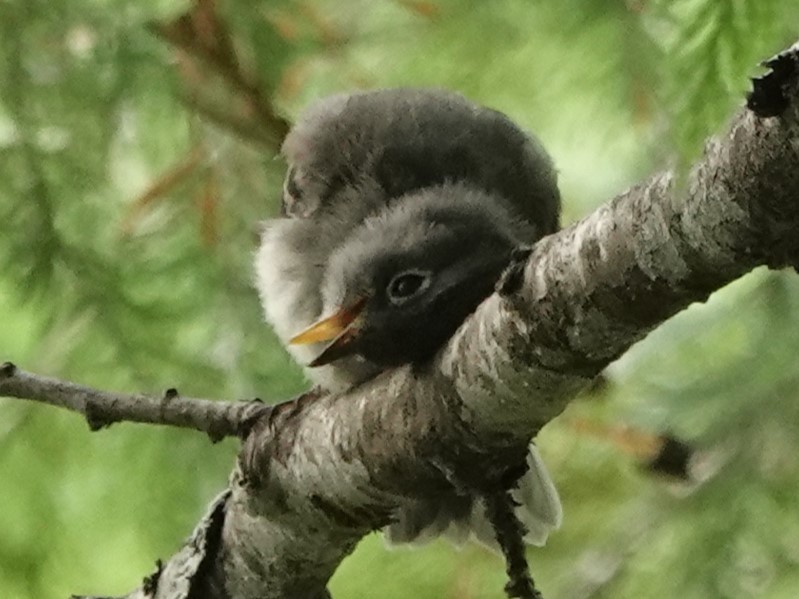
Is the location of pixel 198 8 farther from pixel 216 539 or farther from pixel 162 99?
pixel 216 539

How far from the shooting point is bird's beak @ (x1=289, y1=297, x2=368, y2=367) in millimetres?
889

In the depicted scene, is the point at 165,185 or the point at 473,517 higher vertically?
the point at 165,185

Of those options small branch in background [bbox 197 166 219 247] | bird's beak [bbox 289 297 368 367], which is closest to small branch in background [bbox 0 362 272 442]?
bird's beak [bbox 289 297 368 367]

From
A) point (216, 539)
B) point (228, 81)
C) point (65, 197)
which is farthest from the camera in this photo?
point (228, 81)

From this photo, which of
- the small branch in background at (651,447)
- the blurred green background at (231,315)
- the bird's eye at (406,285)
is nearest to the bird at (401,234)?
the bird's eye at (406,285)

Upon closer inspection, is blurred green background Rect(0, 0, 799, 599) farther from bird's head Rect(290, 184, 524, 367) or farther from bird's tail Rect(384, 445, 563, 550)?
bird's head Rect(290, 184, 524, 367)

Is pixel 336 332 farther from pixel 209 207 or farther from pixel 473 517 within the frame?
pixel 209 207

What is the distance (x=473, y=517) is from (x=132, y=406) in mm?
356

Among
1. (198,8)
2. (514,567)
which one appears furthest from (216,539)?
(198,8)

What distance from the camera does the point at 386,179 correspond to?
1.11 meters

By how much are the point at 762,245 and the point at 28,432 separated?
3.60 ft

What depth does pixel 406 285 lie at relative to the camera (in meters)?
0.94

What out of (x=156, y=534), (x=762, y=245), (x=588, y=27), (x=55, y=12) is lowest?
(x=762, y=245)

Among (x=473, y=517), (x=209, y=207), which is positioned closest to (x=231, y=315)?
(x=209, y=207)
